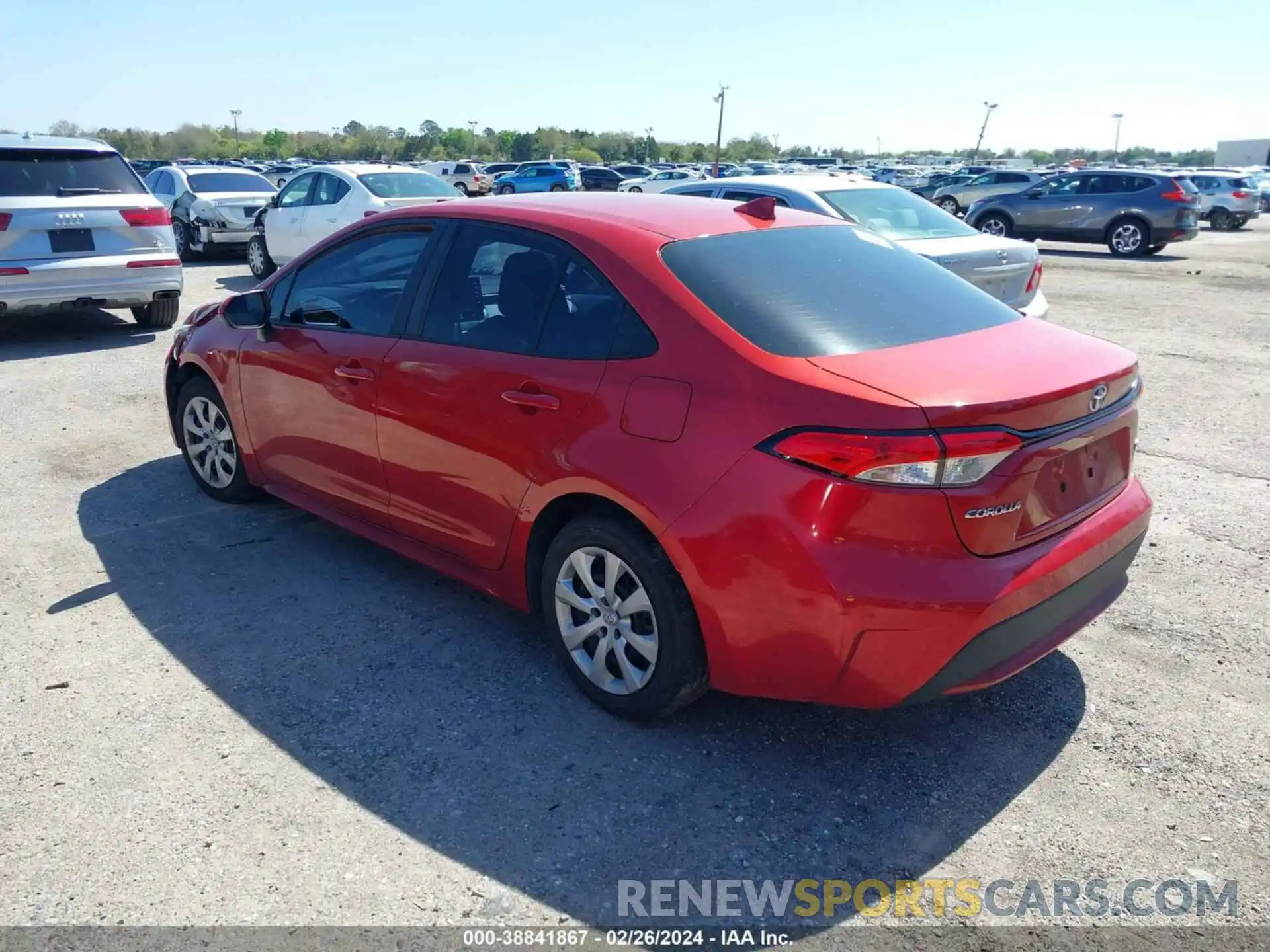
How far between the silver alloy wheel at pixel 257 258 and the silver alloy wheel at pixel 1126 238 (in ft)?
55.4

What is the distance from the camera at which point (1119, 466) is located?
130 inches

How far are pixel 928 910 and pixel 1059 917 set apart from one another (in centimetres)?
33

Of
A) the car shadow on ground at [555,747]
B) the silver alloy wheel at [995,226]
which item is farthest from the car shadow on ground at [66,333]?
the silver alloy wheel at [995,226]

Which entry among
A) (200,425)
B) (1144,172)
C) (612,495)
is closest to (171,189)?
(200,425)

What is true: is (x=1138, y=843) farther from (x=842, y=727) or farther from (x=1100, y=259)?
(x=1100, y=259)

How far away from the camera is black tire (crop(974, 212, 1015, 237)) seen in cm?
2238

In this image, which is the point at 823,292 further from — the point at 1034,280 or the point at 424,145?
the point at 424,145

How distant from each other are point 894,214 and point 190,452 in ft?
20.4

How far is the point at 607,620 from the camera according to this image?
3.37 meters

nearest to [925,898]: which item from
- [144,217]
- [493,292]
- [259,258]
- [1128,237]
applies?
[493,292]

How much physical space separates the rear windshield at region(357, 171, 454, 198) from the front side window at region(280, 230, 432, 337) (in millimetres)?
8482

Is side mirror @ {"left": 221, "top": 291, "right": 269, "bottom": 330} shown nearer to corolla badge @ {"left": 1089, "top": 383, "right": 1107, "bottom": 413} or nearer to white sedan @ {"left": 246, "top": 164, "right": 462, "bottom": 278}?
corolla badge @ {"left": 1089, "top": 383, "right": 1107, "bottom": 413}

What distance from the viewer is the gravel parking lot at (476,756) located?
272 cm

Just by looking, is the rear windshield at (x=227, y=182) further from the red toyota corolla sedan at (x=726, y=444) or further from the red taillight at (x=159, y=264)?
the red toyota corolla sedan at (x=726, y=444)
